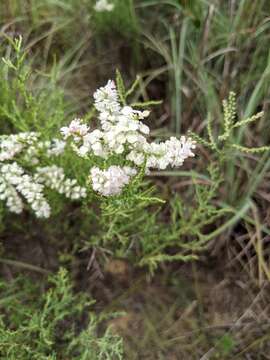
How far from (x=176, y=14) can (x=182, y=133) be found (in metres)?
0.45

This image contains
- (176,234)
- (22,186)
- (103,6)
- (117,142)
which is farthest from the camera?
(103,6)

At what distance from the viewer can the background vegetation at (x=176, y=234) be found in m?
1.52

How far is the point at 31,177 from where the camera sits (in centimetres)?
141

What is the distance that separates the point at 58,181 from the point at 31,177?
0.08 meters

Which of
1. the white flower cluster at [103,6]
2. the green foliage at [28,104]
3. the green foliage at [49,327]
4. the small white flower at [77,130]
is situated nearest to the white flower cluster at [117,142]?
the small white flower at [77,130]

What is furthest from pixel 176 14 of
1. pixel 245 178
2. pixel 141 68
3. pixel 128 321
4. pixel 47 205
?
pixel 128 321

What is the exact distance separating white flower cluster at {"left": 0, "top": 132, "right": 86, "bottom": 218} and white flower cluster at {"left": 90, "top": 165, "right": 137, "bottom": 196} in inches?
11.8

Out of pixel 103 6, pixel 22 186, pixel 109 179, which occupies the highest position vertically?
pixel 103 6

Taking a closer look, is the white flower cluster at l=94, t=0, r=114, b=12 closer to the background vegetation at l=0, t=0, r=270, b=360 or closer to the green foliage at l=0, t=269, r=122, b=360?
the background vegetation at l=0, t=0, r=270, b=360

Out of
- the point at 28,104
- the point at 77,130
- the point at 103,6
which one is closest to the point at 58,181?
the point at 28,104

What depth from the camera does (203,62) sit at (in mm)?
1731

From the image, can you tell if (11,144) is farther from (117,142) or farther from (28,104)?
(117,142)

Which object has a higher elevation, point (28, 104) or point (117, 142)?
point (28, 104)

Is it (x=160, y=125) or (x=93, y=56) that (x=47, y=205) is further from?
(x=93, y=56)
